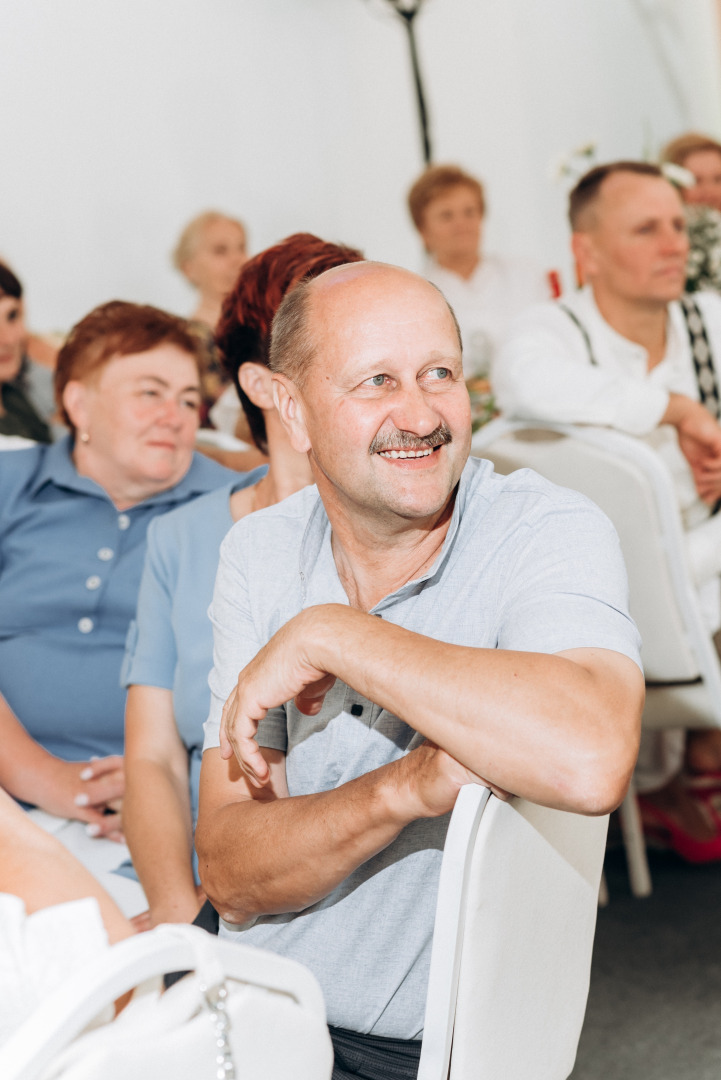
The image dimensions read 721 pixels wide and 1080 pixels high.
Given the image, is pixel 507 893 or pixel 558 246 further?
pixel 558 246

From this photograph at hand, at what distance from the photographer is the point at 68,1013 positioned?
60 cm

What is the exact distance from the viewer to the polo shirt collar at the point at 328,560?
3.72 feet

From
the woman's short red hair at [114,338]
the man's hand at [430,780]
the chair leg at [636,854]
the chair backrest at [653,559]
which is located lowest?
the chair leg at [636,854]

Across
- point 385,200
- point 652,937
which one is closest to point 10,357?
point 385,200

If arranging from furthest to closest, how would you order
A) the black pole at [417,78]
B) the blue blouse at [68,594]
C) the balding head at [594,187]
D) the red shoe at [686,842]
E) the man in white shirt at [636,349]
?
the black pole at [417,78] < the balding head at [594,187] < the red shoe at [686,842] < the man in white shirt at [636,349] < the blue blouse at [68,594]

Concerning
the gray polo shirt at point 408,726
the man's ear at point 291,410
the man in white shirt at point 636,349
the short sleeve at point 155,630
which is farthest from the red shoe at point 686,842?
the man's ear at point 291,410

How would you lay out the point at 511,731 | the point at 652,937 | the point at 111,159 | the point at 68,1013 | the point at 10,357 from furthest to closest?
the point at 111,159, the point at 10,357, the point at 652,937, the point at 511,731, the point at 68,1013

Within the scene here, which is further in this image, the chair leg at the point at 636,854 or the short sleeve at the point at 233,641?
→ the chair leg at the point at 636,854

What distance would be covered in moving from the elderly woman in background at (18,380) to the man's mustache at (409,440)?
1.72 meters

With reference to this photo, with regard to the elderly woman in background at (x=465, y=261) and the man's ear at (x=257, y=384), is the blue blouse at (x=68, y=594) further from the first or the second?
the elderly woman in background at (x=465, y=261)

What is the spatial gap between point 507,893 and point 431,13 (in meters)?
3.32

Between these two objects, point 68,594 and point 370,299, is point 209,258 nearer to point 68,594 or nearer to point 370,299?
point 68,594

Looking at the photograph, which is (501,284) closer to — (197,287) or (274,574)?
(197,287)

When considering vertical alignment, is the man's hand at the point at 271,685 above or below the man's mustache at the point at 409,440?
below
